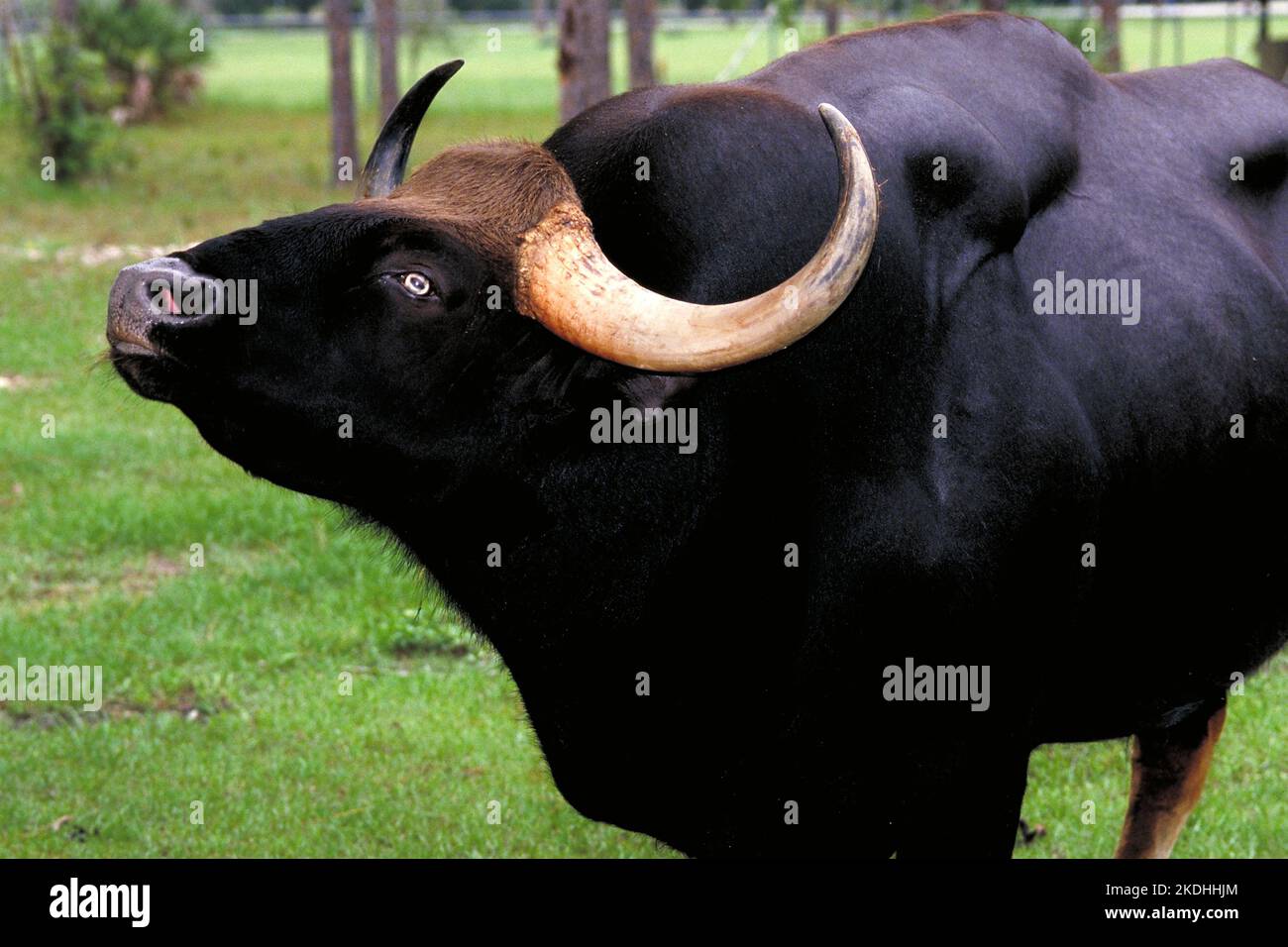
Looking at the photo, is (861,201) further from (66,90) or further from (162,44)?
(162,44)

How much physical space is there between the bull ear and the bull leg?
3.13 metres

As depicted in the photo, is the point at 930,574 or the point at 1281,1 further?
the point at 1281,1

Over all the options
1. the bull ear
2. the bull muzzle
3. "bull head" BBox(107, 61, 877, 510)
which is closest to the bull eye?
"bull head" BBox(107, 61, 877, 510)

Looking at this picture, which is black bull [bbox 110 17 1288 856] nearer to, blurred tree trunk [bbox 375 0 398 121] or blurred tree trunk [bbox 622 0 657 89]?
blurred tree trunk [bbox 622 0 657 89]

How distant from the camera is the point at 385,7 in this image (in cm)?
2305

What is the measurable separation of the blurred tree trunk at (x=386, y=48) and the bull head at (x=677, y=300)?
1888 cm

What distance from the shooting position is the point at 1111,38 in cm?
2108

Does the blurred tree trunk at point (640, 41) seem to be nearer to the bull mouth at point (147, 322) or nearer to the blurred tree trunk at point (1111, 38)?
the blurred tree trunk at point (1111, 38)

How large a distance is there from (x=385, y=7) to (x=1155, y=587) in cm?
2023

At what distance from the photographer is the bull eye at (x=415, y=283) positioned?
3.88 meters

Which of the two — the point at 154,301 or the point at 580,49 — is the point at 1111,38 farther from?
the point at 154,301
